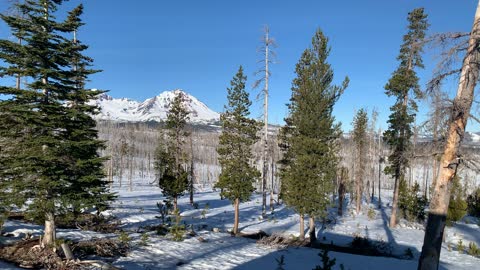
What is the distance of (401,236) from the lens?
24.9 m

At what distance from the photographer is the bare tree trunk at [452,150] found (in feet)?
22.3

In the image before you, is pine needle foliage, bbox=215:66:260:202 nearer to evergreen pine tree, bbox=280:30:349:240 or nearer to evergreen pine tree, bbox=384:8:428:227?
evergreen pine tree, bbox=280:30:349:240

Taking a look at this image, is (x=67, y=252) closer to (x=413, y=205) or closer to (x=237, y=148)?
(x=237, y=148)

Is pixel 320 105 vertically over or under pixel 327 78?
under

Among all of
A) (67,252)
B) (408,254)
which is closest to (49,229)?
(67,252)

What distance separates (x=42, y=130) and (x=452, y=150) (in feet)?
39.4

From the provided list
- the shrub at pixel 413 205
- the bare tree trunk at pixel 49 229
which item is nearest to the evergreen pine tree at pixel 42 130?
the bare tree trunk at pixel 49 229

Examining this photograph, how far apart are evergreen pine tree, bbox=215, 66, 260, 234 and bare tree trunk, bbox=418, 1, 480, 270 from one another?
51.2 ft

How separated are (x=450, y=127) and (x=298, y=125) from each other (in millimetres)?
13155

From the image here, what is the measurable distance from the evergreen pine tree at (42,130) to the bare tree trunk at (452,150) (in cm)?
1035

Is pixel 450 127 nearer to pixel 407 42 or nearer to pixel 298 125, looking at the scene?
pixel 298 125

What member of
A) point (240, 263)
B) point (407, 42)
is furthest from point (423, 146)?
point (407, 42)

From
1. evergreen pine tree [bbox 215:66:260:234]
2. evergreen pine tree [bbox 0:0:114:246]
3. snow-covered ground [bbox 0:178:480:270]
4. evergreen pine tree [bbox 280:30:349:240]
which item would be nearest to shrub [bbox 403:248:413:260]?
snow-covered ground [bbox 0:178:480:270]

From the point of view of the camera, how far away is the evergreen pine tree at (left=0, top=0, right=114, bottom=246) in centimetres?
1024
